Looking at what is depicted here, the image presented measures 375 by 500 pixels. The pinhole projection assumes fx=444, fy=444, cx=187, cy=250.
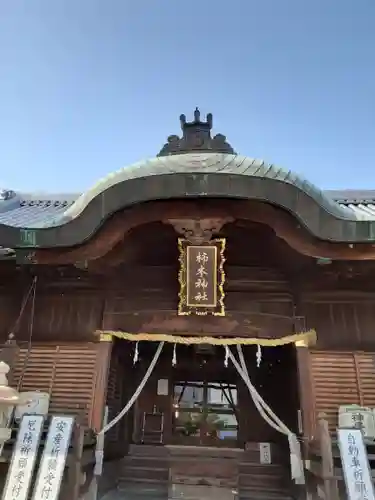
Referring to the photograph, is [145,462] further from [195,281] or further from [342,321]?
[342,321]

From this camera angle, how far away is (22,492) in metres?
5.25

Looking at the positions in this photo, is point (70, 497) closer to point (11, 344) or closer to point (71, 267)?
point (11, 344)

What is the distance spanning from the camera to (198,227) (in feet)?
21.7

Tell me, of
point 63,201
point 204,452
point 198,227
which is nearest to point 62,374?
point 198,227

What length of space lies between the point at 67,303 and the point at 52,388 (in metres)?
1.39

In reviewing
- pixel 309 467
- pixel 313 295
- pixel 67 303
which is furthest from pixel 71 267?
pixel 309 467

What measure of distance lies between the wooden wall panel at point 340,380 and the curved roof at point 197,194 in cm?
188

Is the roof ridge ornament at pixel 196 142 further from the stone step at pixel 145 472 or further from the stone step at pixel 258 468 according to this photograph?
the stone step at pixel 145 472

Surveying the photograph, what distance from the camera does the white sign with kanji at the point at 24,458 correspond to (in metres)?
5.26

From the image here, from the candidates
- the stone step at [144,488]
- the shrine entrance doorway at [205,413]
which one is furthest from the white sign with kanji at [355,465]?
the shrine entrance doorway at [205,413]

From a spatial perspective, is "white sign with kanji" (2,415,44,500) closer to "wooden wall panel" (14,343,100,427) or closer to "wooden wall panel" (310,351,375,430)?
"wooden wall panel" (14,343,100,427)

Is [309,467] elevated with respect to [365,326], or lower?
lower

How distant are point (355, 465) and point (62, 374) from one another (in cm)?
435

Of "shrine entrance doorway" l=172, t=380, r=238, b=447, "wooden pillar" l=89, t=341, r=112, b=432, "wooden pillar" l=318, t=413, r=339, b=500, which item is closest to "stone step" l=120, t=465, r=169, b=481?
"shrine entrance doorway" l=172, t=380, r=238, b=447
